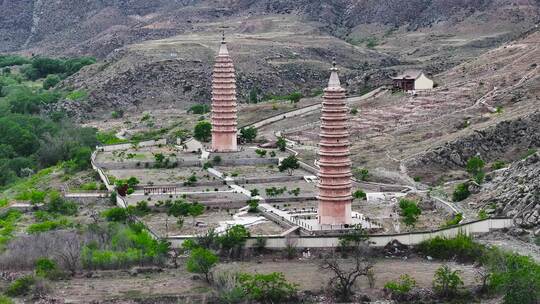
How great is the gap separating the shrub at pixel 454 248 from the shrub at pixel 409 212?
10.4 ft

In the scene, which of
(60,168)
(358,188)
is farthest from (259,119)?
(358,188)

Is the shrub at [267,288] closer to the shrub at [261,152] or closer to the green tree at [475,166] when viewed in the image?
the green tree at [475,166]

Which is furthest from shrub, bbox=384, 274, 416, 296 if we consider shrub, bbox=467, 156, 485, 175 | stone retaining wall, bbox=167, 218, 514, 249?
shrub, bbox=467, 156, 485, 175

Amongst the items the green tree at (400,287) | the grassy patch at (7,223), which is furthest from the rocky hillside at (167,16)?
the green tree at (400,287)

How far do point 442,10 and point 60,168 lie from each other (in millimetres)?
73134

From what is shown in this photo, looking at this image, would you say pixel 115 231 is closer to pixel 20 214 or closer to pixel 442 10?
pixel 20 214

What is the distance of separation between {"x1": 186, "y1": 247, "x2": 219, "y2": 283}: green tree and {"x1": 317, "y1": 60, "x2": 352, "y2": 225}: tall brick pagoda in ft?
23.4

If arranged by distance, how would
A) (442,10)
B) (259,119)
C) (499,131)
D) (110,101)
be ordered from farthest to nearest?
(442,10)
(110,101)
(259,119)
(499,131)

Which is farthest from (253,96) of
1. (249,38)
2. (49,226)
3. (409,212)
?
(409,212)

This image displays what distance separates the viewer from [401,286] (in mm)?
37156

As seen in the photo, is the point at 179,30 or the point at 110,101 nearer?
the point at 110,101

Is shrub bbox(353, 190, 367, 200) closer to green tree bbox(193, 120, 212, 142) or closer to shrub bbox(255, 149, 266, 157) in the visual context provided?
shrub bbox(255, 149, 266, 157)

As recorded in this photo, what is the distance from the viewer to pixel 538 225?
42531 millimetres

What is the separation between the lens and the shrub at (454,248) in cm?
4069
